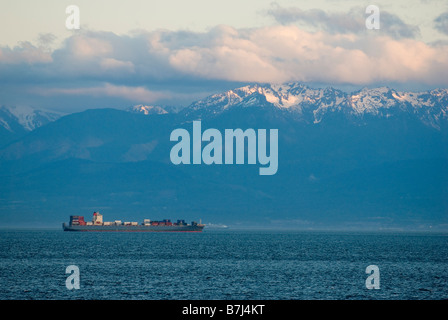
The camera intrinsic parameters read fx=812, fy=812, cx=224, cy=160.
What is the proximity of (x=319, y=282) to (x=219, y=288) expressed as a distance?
14.1 m

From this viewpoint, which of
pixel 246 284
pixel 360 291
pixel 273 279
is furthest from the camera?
pixel 273 279

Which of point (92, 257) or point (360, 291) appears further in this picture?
point (92, 257)

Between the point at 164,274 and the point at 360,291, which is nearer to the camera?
the point at 360,291

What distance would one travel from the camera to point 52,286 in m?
88.8

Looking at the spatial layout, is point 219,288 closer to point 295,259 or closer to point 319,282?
point 319,282
